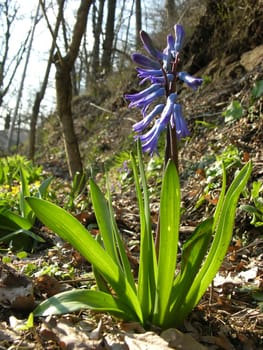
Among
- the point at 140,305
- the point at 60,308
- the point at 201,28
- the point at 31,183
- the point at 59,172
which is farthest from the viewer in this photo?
the point at 59,172

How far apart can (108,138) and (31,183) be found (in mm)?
3296

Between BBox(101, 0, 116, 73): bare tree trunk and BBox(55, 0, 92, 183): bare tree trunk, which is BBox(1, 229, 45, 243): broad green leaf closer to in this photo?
BBox(55, 0, 92, 183): bare tree trunk

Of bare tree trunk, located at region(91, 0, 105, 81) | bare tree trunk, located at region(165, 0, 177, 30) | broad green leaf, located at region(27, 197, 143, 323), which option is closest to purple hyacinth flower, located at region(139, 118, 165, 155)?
broad green leaf, located at region(27, 197, 143, 323)

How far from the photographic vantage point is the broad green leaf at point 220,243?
4.67 feet

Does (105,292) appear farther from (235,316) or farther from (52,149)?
(52,149)

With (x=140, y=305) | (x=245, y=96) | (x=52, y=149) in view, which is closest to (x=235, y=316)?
(x=140, y=305)

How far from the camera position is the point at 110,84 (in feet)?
38.0

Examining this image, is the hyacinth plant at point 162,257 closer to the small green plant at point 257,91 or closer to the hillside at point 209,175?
the hillside at point 209,175

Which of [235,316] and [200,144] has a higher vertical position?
[200,144]

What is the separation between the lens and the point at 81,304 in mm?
1414

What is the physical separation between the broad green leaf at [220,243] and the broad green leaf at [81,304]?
0.68ft

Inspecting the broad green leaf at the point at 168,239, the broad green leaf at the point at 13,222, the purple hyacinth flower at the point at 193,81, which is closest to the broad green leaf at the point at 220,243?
the broad green leaf at the point at 168,239

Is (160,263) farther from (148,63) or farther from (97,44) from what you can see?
(97,44)

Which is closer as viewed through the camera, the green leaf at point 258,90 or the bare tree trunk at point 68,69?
the green leaf at point 258,90
